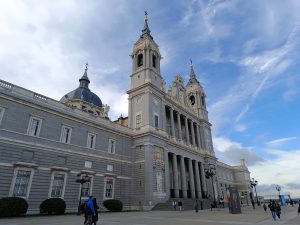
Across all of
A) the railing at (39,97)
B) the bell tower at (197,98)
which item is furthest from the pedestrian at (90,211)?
the bell tower at (197,98)

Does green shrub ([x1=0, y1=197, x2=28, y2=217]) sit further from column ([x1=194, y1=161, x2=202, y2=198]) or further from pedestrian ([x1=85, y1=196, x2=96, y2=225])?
column ([x1=194, y1=161, x2=202, y2=198])

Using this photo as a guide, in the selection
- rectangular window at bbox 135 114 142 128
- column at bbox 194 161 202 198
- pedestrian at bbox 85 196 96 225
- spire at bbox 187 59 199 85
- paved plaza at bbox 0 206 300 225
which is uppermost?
spire at bbox 187 59 199 85

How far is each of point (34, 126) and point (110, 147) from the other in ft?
37.0

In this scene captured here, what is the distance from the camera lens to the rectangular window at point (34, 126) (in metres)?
24.1

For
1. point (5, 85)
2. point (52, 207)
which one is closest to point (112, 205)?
point (52, 207)

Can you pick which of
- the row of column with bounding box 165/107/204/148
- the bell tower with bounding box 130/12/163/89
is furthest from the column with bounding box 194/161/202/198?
the bell tower with bounding box 130/12/163/89

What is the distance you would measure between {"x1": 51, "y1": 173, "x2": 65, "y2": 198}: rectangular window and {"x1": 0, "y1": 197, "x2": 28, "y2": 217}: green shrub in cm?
518

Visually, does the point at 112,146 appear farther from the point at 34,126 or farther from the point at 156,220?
the point at 156,220

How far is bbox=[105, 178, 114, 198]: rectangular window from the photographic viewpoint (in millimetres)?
30462

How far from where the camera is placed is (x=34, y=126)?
24.7 meters

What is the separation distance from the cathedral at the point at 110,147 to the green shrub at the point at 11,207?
9.23 feet

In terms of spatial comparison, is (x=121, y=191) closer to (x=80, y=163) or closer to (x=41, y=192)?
(x=80, y=163)

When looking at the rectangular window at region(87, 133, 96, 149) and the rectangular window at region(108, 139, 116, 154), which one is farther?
the rectangular window at region(108, 139, 116, 154)

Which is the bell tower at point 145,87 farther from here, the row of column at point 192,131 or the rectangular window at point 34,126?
the rectangular window at point 34,126
